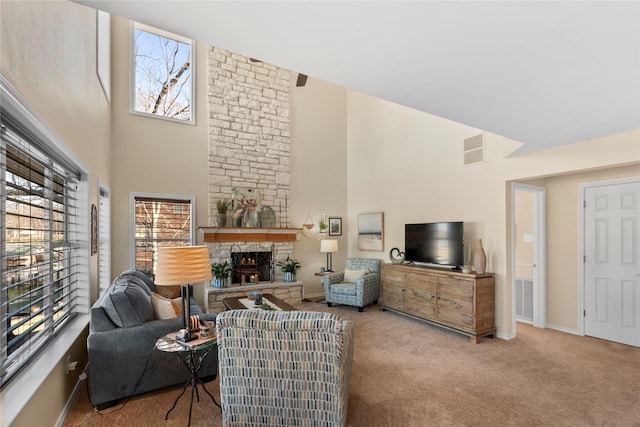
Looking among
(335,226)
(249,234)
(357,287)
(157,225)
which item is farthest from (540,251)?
(157,225)

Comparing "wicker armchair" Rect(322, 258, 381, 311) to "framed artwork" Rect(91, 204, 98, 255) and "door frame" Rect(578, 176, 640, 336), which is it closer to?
"door frame" Rect(578, 176, 640, 336)

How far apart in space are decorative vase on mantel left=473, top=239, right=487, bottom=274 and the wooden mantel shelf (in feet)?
10.6

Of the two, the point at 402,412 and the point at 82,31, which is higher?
the point at 82,31

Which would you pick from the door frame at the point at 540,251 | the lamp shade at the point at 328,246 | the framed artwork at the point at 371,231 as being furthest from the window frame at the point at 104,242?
the door frame at the point at 540,251

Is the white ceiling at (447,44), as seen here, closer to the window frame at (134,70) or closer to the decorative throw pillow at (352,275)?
the decorative throw pillow at (352,275)

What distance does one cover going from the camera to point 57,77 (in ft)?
7.13

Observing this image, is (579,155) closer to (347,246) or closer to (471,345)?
(471,345)

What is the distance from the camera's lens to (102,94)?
4.03 meters

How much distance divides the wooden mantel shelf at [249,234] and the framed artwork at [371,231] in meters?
1.30

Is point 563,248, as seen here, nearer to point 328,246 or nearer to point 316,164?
point 328,246

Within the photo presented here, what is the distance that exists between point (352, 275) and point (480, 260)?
237cm

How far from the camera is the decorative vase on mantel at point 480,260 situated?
13.6 feet

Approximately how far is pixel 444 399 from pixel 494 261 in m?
2.25

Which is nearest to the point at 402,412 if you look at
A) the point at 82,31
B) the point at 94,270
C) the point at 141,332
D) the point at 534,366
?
the point at 534,366
